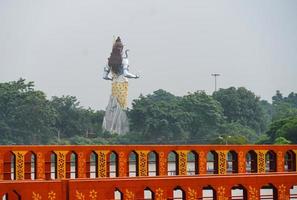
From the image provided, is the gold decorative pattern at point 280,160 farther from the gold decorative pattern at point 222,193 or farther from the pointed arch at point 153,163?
the gold decorative pattern at point 222,193

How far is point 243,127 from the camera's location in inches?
2311

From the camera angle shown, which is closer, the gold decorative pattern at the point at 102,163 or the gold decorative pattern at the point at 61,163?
the gold decorative pattern at the point at 61,163

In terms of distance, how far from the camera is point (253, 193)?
49.8 feet

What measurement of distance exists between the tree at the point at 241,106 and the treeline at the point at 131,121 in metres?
0.09

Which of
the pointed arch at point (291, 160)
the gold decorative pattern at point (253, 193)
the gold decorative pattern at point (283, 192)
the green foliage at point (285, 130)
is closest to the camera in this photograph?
the gold decorative pattern at point (253, 193)

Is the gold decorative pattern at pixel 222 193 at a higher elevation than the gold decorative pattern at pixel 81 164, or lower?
lower

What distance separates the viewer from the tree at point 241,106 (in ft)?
200

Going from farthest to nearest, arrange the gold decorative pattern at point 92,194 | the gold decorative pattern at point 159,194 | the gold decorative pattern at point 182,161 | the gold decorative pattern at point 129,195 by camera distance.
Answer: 1. the gold decorative pattern at point 182,161
2. the gold decorative pattern at point 159,194
3. the gold decorative pattern at point 129,195
4. the gold decorative pattern at point 92,194

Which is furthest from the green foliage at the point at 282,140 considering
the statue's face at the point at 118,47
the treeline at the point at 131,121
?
the statue's face at the point at 118,47

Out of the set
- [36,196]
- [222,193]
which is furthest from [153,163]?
[36,196]

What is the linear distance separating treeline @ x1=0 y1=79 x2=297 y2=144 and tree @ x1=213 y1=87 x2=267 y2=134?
87 mm

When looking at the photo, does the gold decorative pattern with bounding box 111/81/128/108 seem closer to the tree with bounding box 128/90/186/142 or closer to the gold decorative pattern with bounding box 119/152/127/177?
the tree with bounding box 128/90/186/142

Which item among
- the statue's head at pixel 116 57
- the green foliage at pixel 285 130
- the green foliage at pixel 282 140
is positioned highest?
the statue's head at pixel 116 57

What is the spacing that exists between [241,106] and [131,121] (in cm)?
876
